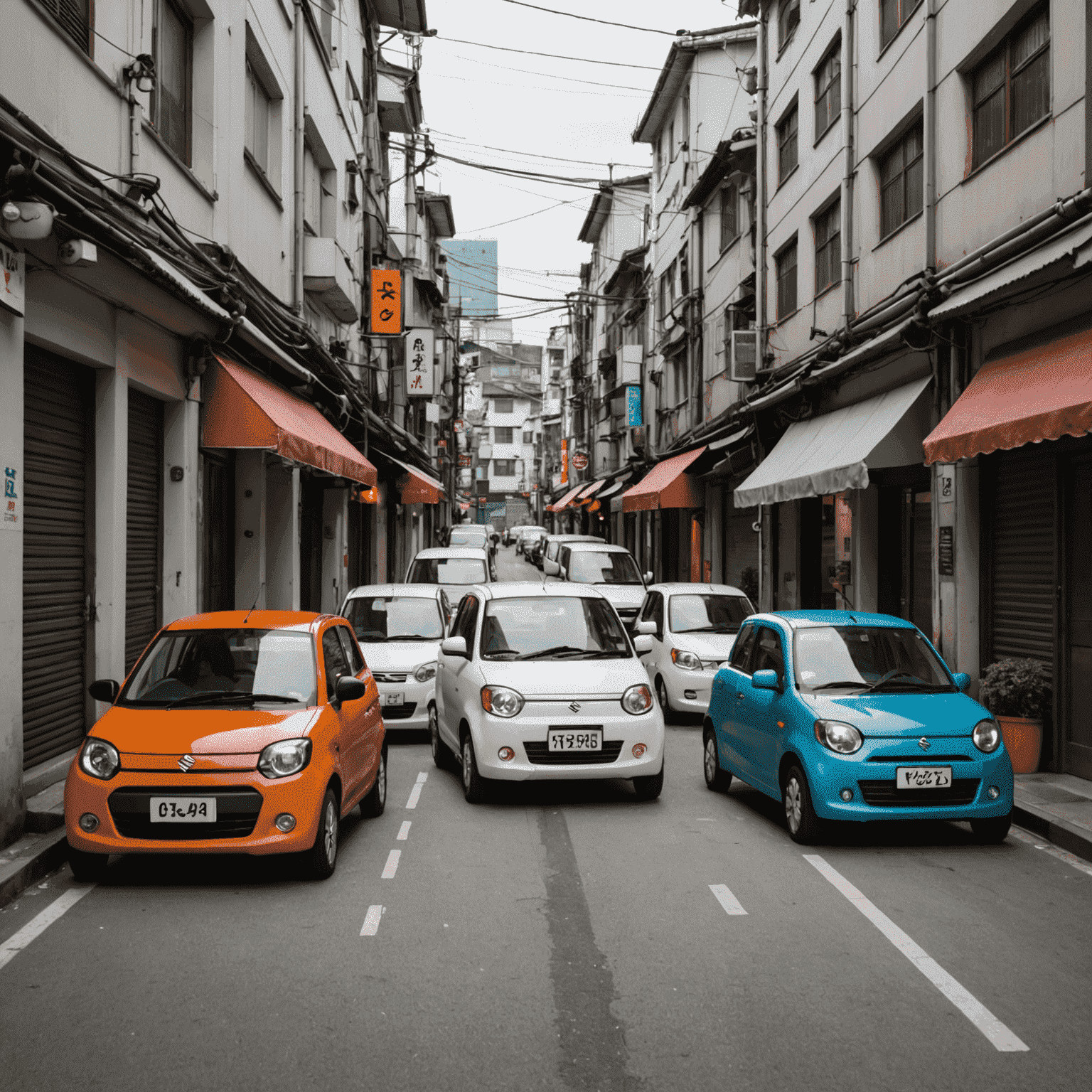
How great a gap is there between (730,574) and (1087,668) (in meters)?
15.7

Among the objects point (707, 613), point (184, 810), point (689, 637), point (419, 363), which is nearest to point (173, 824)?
point (184, 810)

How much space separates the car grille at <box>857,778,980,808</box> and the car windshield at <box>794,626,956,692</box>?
903mm

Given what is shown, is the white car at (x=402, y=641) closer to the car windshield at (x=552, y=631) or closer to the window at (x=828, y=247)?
the car windshield at (x=552, y=631)

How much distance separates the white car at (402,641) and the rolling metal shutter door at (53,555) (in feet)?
8.74

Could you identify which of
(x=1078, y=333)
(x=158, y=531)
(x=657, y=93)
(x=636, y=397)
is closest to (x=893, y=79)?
(x=1078, y=333)

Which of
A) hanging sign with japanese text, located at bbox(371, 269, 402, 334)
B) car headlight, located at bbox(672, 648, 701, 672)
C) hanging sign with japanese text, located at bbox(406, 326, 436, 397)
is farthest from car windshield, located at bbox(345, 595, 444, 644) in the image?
hanging sign with japanese text, located at bbox(406, 326, 436, 397)

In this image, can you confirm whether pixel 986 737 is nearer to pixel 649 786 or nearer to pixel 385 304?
pixel 649 786

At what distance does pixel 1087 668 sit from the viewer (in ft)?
31.9

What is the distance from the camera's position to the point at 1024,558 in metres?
10.9

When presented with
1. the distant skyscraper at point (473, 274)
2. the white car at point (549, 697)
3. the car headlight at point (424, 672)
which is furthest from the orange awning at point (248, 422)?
the distant skyscraper at point (473, 274)

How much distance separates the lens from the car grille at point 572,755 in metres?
8.64

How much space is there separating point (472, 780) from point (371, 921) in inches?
123

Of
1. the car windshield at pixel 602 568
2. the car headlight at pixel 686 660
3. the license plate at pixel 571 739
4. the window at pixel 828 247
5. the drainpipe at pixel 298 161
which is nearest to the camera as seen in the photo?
the license plate at pixel 571 739

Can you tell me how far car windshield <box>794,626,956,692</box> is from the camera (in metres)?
8.15
